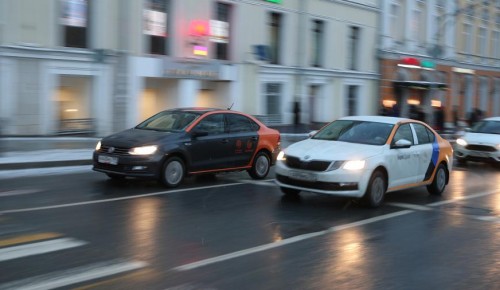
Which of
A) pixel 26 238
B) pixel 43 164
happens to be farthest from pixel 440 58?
pixel 26 238

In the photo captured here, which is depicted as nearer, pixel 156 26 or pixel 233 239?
pixel 233 239

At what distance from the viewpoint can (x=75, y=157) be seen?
47.2 feet

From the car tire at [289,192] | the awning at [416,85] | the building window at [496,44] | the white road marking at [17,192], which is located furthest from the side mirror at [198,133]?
the building window at [496,44]

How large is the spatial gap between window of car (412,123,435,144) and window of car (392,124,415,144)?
23 centimetres

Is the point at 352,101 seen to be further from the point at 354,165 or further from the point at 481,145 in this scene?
the point at 354,165

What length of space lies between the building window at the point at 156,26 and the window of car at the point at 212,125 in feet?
36.2

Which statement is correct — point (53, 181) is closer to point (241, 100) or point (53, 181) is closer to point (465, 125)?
point (241, 100)

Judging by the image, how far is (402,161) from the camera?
10.1 metres

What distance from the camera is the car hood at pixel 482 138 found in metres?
17.1

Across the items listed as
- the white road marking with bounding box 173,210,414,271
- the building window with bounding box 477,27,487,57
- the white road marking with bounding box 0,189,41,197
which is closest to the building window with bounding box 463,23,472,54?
the building window with bounding box 477,27,487,57

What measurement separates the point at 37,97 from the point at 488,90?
3844cm

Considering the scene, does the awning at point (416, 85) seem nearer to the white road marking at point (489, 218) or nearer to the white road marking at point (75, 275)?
the white road marking at point (489, 218)

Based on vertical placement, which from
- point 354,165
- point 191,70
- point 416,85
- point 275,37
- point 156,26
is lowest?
point 354,165

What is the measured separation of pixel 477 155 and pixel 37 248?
1422cm
